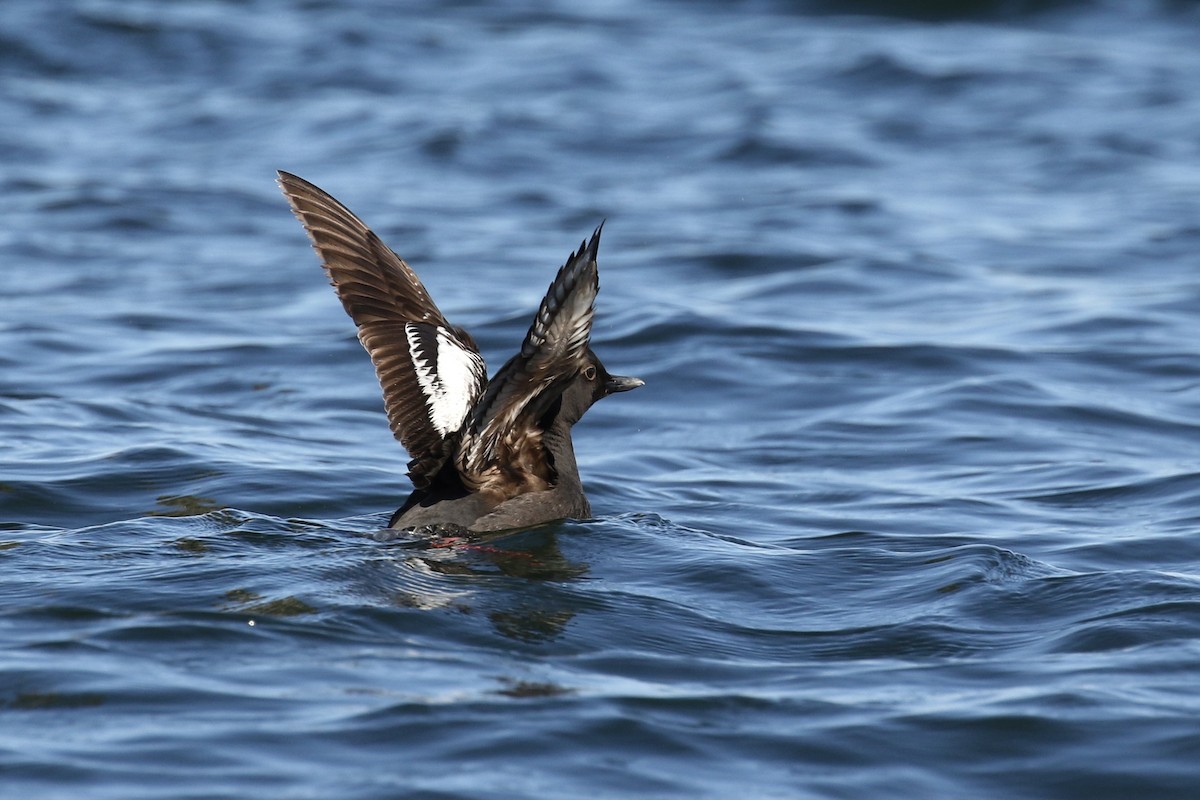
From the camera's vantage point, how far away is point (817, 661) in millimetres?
5691

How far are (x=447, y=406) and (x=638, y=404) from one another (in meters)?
3.52

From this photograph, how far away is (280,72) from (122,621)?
15382 mm

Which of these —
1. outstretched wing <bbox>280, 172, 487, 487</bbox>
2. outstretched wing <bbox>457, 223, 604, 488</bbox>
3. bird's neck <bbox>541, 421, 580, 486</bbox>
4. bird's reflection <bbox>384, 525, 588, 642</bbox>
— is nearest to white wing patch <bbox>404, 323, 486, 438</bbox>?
outstretched wing <bbox>280, 172, 487, 487</bbox>

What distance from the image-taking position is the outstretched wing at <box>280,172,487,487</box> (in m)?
7.28

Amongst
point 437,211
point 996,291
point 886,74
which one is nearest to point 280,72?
point 437,211

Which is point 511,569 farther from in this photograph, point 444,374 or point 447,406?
point 444,374

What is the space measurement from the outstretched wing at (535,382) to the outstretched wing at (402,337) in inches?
7.9

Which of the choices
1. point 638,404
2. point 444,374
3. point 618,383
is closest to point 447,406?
point 444,374

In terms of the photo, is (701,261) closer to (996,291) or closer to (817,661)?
(996,291)

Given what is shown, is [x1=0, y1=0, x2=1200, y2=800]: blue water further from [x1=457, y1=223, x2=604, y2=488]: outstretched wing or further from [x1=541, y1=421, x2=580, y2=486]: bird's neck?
[x1=457, y1=223, x2=604, y2=488]: outstretched wing

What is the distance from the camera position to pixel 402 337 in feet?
24.8

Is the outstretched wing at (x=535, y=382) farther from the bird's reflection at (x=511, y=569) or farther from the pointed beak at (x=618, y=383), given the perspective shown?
the pointed beak at (x=618, y=383)

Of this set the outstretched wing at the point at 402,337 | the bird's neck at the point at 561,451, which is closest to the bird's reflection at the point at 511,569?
the bird's neck at the point at 561,451

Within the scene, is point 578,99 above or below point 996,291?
above
